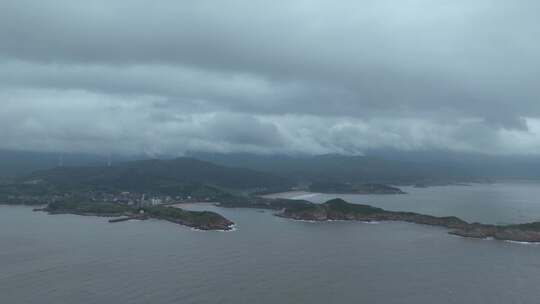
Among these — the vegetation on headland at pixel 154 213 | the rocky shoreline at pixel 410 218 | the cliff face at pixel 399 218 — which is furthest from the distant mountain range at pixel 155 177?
the cliff face at pixel 399 218

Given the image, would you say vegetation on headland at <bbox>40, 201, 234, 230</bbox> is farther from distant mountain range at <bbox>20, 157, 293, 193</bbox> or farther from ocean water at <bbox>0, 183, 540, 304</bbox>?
distant mountain range at <bbox>20, 157, 293, 193</bbox>

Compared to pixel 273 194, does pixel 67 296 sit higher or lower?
lower

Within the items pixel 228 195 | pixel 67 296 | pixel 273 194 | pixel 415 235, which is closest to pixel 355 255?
pixel 415 235

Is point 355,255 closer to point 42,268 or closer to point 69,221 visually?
point 42,268

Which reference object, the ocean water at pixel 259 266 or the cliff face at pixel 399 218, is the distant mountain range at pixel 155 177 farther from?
the ocean water at pixel 259 266

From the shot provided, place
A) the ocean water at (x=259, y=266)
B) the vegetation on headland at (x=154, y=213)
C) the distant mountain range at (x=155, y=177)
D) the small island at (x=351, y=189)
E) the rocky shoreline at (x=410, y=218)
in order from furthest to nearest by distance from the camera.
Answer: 1. the small island at (x=351, y=189)
2. the distant mountain range at (x=155, y=177)
3. the vegetation on headland at (x=154, y=213)
4. the rocky shoreline at (x=410, y=218)
5. the ocean water at (x=259, y=266)

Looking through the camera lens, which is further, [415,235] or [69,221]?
[69,221]

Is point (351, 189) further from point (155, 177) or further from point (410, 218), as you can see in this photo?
point (410, 218)

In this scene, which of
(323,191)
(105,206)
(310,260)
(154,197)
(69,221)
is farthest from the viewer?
(323,191)
